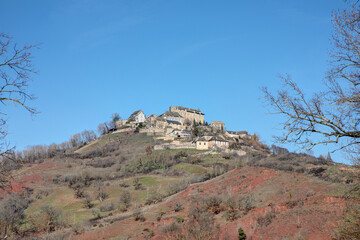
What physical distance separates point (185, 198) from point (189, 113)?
103m

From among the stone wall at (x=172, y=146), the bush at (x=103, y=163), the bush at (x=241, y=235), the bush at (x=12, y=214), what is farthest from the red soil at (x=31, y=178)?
the bush at (x=241, y=235)

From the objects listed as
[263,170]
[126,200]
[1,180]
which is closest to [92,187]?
[126,200]

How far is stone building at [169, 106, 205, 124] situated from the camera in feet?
496

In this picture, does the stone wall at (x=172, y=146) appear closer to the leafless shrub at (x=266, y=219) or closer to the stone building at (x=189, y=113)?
the stone building at (x=189, y=113)

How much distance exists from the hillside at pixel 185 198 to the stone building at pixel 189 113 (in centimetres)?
5566

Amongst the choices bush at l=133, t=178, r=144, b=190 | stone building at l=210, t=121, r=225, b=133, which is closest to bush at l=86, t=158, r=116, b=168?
bush at l=133, t=178, r=144, b=190

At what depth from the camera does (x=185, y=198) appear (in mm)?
50125

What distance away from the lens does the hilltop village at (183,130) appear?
10319 centimetres

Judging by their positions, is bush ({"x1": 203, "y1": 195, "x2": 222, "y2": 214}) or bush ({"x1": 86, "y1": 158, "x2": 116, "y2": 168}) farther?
bush ({"x1": 86, "y1": 158, "x2": 116, "y2": 168})

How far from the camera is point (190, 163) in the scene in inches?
3314

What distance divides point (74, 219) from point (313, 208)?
33.7m

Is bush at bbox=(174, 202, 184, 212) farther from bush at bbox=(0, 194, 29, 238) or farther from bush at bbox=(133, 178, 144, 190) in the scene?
bush at bbox=(133, 178, 144, 190)

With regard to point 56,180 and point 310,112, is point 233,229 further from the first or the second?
point 56,180

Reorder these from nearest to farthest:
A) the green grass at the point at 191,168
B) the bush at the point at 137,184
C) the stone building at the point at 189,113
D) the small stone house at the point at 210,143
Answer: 1. the bush at the point at 137,184
2. the green grass at the point at 191,168
3. the small stone house at the point at 210,143
4. the stone building at the point at 189,113
